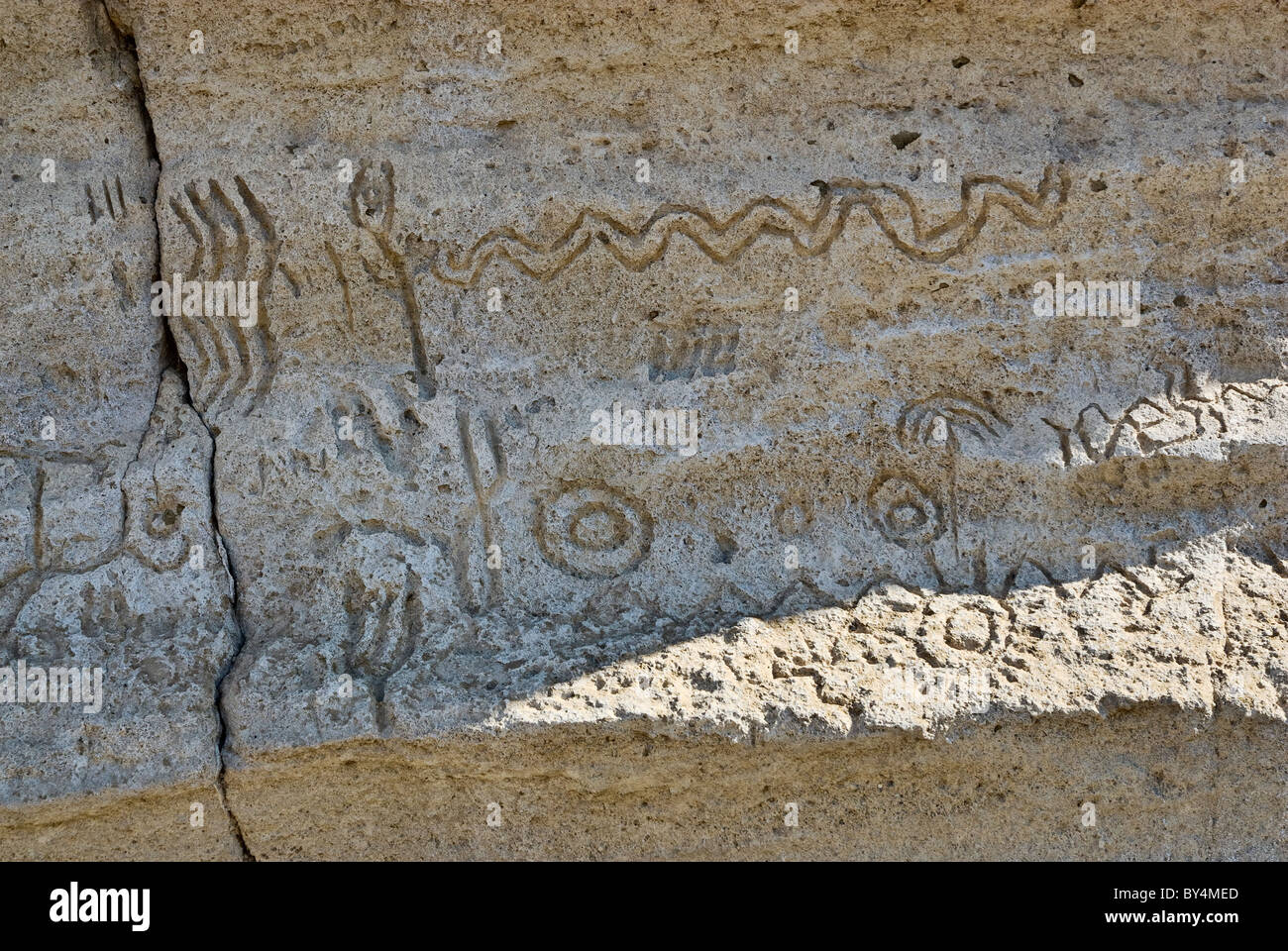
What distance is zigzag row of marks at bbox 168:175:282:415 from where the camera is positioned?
2547mm

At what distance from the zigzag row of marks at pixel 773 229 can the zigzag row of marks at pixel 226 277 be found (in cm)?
37

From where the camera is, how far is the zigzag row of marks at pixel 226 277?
2.55 m

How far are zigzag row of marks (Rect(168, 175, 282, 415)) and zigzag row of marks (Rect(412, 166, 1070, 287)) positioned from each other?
0.37 meters

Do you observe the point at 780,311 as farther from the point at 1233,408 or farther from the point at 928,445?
the point at 1233,408

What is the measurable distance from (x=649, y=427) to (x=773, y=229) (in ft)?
1.59

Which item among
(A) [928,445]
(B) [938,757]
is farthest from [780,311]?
(B) [938,757]

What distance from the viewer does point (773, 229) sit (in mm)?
2521

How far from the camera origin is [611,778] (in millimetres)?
2285

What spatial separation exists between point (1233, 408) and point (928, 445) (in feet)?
2.00
